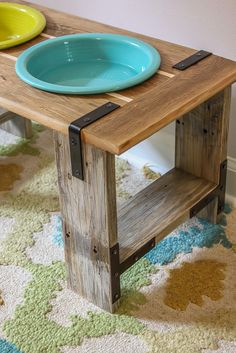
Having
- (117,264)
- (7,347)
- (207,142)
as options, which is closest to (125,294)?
(117,264)

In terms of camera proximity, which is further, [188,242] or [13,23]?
[13,23]

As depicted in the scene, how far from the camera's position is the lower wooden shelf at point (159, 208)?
1.32 m

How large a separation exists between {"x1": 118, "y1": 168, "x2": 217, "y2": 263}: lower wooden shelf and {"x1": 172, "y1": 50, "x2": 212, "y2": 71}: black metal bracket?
0.96 ft

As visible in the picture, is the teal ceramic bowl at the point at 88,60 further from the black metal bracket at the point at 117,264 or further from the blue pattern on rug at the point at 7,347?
the blue pattern on rug at the point at 7,347

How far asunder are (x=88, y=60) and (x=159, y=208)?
1.19ft

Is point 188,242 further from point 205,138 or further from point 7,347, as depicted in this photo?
point 7,347

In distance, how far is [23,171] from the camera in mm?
1723

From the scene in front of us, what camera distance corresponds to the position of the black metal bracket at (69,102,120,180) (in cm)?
110

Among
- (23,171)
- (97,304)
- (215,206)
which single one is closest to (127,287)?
(97,304)

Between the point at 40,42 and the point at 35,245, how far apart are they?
459 millimetres

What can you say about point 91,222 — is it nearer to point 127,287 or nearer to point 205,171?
point 127,287

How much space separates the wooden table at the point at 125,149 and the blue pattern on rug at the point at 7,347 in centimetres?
18

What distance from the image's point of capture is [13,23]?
1570 mm

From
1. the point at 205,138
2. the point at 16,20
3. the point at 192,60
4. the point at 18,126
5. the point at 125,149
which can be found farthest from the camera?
the point at 18,126
